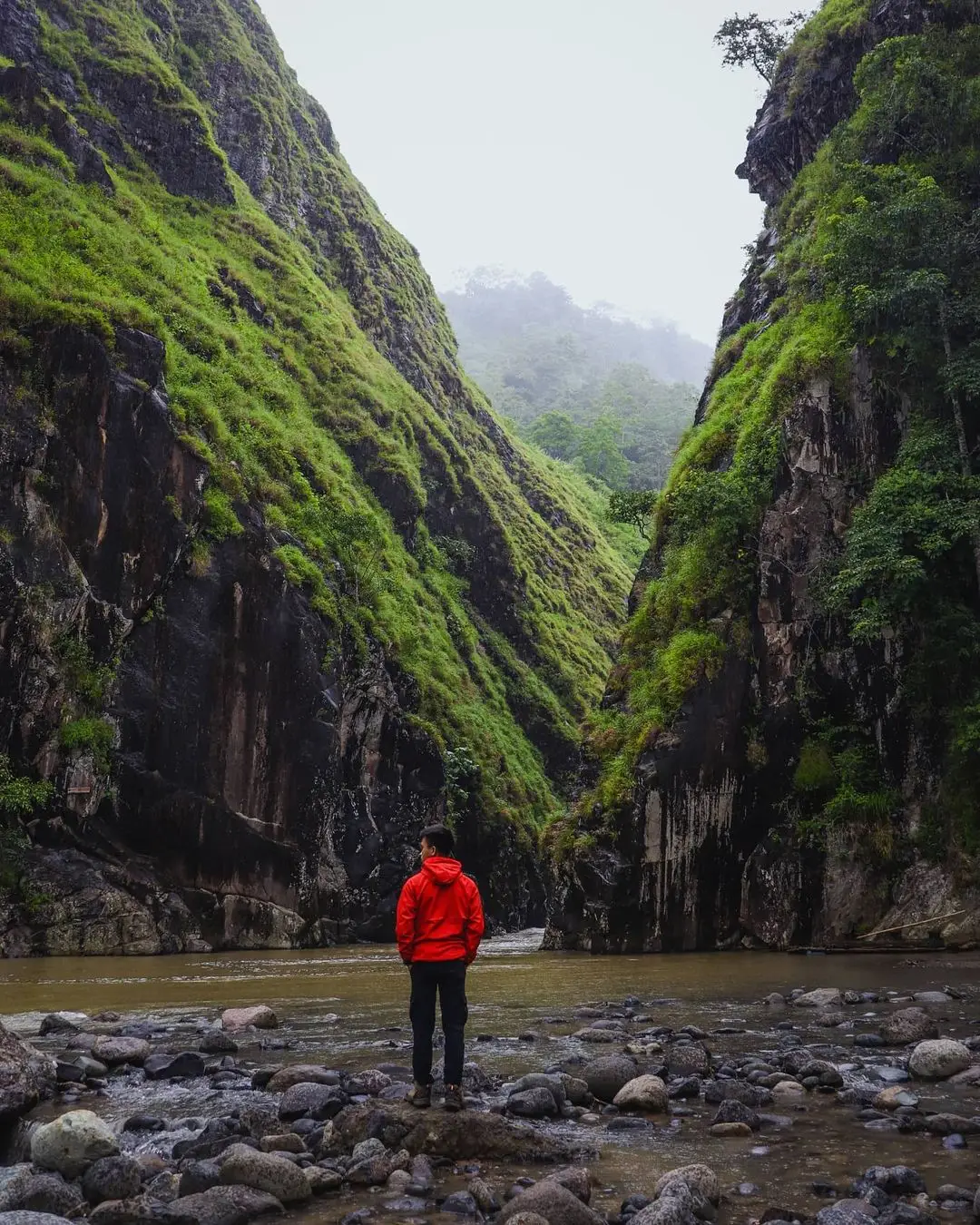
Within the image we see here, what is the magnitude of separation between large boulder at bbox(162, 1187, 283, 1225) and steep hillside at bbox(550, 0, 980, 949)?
1902cm

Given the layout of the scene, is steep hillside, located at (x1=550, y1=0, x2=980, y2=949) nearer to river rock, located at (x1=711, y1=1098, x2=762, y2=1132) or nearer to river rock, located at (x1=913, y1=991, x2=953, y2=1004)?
river rock, located at (x1=913, y1=991, x2=953, y2=1004)

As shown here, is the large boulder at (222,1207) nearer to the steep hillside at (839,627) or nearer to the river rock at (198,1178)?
the river rock at (198,1178)

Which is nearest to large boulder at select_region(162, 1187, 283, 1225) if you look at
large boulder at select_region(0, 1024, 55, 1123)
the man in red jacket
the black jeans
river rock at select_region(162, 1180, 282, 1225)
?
river rock at select_region(162, 1180, 282, 1225)

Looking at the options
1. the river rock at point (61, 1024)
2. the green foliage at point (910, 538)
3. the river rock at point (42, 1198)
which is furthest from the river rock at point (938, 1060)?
the green foliage at point (910, 538)

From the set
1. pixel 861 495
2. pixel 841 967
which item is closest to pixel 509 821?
pixel 861 495

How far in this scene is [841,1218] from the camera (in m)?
4.72

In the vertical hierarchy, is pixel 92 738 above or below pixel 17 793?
above

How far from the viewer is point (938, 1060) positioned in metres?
8.22

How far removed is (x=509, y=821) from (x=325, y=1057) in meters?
32.2

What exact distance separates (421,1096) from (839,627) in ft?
68.9

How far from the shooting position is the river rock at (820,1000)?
12.9m

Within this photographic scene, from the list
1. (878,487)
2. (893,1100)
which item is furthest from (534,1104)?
(878,487)

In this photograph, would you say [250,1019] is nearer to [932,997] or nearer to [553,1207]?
[553,1207]

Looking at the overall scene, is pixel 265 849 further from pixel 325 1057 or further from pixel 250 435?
pixel 325 1057
